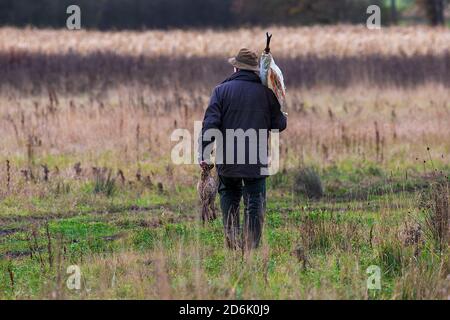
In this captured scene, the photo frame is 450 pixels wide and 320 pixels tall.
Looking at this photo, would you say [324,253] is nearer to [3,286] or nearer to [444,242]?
[444,242]

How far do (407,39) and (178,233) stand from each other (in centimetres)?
2021

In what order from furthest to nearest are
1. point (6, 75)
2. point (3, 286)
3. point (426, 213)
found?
point (6, 75), point (426, 213), point (3, 286)

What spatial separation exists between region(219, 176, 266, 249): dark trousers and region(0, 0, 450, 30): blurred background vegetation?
38.7 meters

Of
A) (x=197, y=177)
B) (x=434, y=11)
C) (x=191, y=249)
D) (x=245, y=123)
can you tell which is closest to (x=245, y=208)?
(x=191, y=249)

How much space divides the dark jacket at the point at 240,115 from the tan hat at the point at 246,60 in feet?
0.32

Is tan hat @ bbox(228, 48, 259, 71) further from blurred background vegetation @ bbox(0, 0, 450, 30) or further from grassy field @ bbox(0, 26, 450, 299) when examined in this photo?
blurred background vegetation @ bbox(0, 0, 450, 30)

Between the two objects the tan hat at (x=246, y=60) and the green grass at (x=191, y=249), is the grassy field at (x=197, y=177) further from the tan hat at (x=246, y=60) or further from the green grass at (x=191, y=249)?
the tan hat at (x=246, y=60)

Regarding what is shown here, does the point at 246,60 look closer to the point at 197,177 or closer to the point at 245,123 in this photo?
the point at 245,123

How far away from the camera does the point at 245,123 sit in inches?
331

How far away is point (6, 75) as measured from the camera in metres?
20.6

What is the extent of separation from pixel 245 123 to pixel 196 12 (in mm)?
44904

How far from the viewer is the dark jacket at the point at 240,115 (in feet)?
27.5

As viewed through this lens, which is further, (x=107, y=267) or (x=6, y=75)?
(x=6, y=75)
